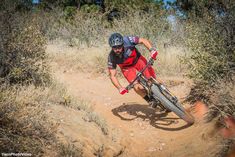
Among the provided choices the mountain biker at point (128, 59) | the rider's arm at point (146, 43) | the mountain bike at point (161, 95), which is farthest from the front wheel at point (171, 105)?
the rider's arm at point (146, 43)

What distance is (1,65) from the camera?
8312 mm

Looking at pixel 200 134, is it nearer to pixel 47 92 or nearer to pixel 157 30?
pixel 47 92

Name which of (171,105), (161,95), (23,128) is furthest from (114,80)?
(23,128)

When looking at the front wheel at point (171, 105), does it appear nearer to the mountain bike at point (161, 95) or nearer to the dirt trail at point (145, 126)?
the mountain bike at point (161, 95)

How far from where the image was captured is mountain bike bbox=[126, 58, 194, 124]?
735cm

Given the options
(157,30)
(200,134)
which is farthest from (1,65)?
(157,30)

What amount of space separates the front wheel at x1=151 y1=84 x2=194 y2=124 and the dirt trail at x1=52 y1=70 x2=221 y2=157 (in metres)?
Result: 0.27

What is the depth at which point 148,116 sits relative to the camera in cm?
875

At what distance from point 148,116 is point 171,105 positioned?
1.48 meters

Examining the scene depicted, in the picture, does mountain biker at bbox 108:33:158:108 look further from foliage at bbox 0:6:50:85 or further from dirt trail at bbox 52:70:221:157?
foliage at bbox 0:6:50:85

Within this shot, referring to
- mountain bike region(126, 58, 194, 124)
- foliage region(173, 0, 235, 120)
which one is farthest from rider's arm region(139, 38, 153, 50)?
foliage region(173, 0, 235, 120)

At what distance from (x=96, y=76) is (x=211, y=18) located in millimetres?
4962

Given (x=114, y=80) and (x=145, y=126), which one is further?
(x=145, y=126)

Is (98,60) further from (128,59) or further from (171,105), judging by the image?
(171,105)
